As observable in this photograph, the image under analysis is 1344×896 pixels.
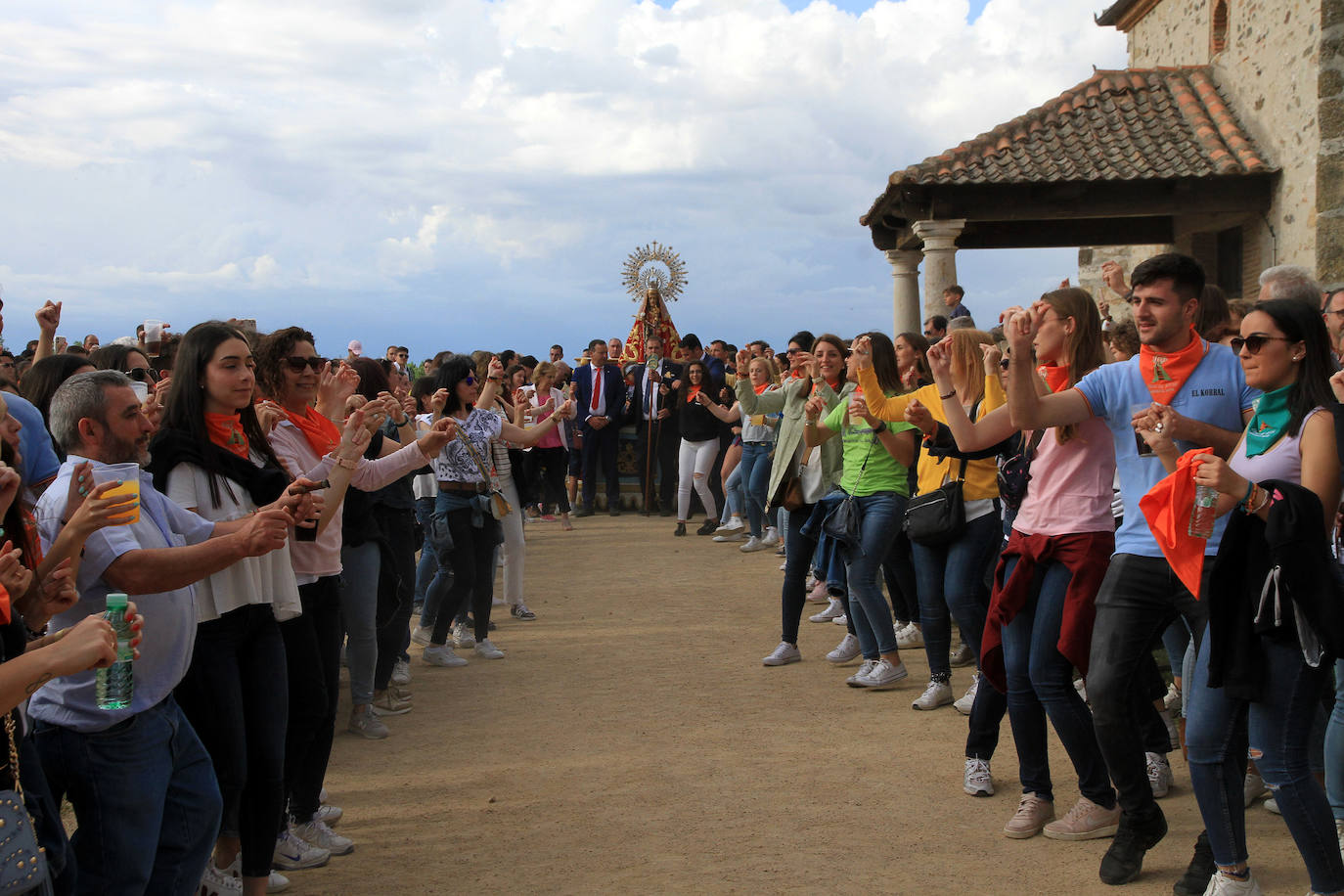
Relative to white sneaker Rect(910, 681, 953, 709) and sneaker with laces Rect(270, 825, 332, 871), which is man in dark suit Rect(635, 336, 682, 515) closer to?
white sneaker Rect(910, 681, 953, 709)

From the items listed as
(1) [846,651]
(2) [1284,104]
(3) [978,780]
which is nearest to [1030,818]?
(3) [978,780]

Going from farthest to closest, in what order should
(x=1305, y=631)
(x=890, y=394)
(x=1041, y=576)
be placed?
1. (x=890, y=394)
2. (x=1041, y=576)
3. (x=1305, y=631)

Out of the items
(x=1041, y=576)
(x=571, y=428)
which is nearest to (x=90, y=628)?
(x=1041, y=576)

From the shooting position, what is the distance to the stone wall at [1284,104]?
12.3 meters

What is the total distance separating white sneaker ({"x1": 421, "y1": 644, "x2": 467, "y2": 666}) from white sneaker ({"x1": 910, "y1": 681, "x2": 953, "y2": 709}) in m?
3.20

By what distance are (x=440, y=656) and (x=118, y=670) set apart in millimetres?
5290

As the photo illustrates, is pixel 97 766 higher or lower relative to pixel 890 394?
lower

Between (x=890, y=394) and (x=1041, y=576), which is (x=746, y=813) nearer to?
(x=1041, y=576)

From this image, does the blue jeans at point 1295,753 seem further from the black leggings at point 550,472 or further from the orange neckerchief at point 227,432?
the black leggings at point 550,472

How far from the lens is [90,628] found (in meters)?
2.41

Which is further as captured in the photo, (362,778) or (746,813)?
(362,778)

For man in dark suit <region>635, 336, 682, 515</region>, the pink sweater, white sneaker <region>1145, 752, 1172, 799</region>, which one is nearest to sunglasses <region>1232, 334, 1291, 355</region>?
white sneaker <region>1145, 752, 1172, 799</region>

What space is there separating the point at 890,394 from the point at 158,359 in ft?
15.2

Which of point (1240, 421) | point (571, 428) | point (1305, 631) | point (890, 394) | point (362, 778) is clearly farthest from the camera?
point (571, 428)
